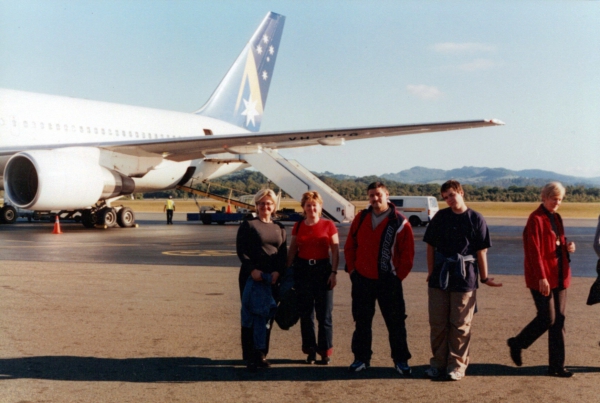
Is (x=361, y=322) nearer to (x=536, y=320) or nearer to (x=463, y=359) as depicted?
(x=463, y=359)

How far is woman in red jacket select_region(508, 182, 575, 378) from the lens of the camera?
17.9ft

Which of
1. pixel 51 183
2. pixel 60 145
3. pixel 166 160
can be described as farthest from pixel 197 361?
pixel 166 160

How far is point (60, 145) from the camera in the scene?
20656 mm

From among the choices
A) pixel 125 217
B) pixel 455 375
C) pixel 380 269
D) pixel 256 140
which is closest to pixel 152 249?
pixel 256 140

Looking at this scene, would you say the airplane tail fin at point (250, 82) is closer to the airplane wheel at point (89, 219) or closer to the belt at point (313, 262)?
the airplane wheel at point (89, 219)

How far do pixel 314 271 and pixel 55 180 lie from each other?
14.4 metres

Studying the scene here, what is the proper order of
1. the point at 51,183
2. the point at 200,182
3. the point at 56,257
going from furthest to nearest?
the point at 200,182 < the point at 51,183 < the point at 56,257

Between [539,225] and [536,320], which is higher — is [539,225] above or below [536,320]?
above

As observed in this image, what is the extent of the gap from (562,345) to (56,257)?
10556mm

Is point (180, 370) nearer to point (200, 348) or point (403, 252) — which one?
point (200, 348)

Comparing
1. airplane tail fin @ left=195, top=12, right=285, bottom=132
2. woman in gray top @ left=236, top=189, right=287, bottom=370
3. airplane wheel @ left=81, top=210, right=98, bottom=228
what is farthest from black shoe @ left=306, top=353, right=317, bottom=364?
airplane tail fin @ left=195, top=12, right=285, bottom=132

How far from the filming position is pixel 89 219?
2352 cm

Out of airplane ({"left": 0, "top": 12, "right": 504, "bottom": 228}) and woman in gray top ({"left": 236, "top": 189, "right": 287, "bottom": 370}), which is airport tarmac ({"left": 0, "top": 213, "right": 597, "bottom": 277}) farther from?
woman in gray top ({"left": 236, "top": 189, "right": 287, "bottom": 370})

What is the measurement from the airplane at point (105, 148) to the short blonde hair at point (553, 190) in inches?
517
